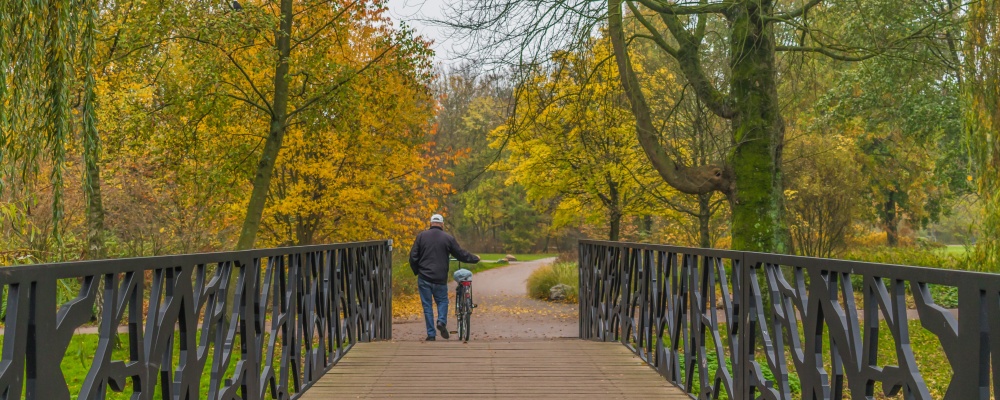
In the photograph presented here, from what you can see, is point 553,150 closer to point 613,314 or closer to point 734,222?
point 734,222

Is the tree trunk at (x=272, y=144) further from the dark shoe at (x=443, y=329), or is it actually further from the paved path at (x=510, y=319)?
the dark shoe at (x=443, y=329)

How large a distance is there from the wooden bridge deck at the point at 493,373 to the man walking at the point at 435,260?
1.98 meters

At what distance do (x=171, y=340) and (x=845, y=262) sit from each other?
2.93 meters

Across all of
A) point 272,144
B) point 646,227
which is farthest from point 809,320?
point 646,227

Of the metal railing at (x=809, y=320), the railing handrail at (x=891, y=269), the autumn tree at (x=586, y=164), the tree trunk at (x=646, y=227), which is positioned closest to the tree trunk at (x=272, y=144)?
the autumn tree at (x=586, y=164)

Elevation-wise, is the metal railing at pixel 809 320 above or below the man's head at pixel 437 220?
below

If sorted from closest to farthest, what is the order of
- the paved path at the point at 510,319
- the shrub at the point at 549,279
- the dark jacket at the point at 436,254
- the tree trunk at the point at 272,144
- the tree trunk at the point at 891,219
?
the dark jacket at the point at 436,254
the tree trunk at the point at 272,144
the paved path at the point at 510,319
the shrub at the point at 549,279
the tree trunk at the point at 891,219

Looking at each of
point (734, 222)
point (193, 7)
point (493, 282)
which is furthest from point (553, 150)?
point (493, 282)

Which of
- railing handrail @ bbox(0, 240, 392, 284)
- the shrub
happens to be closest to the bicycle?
railing handrail @ bbox(0, 240, 392, 284)

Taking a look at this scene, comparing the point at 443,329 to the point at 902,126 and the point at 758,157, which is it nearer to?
the point at 758,157

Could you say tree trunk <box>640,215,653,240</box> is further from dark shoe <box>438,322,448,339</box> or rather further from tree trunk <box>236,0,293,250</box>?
dark shoe <box>438,322,448,339</box>

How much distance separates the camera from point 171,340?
3.88 m

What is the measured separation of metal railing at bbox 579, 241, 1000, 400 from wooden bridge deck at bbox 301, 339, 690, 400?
12.8 inches

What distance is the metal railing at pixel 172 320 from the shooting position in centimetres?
Answer: 260
